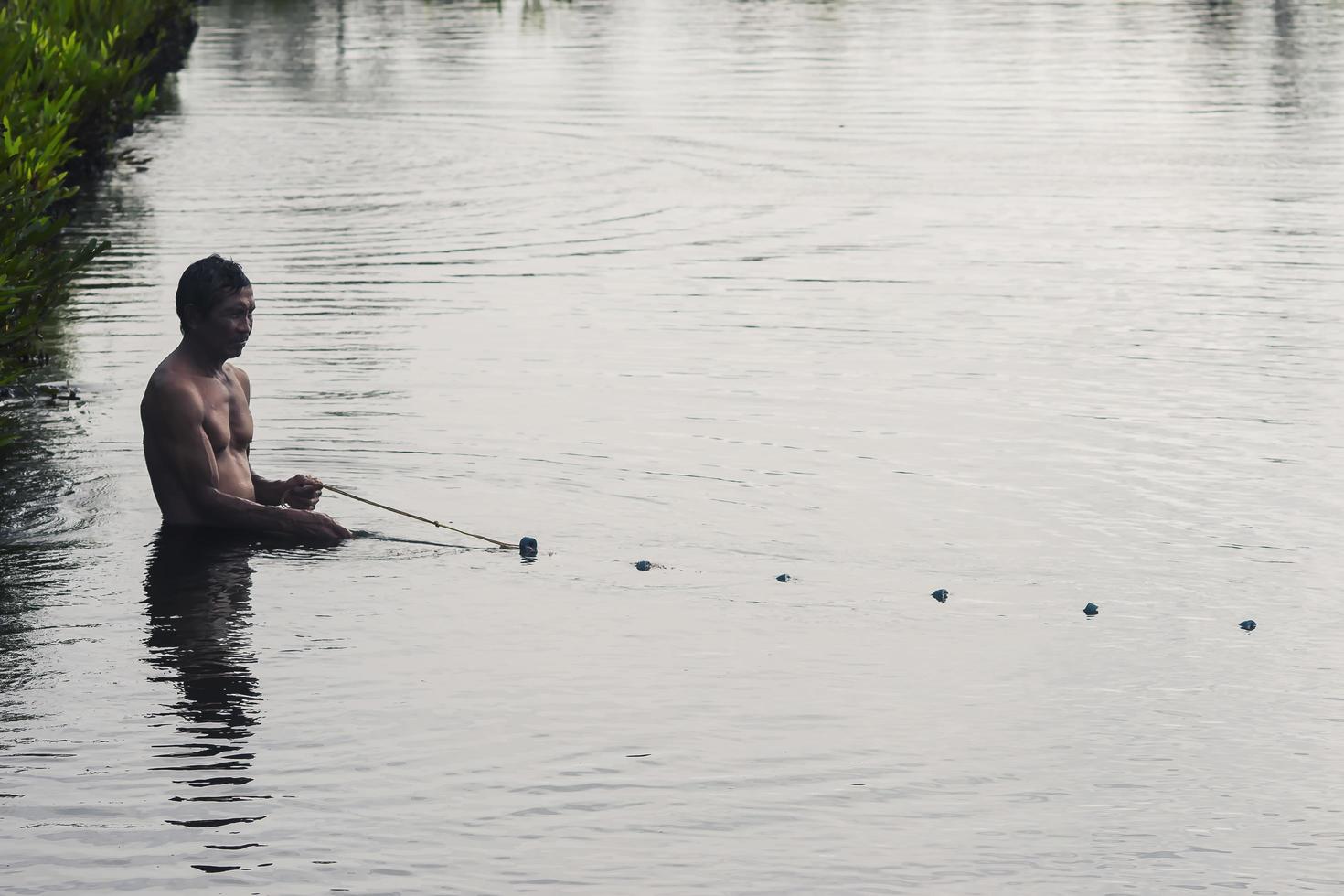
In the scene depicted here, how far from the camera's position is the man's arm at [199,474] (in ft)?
33.7

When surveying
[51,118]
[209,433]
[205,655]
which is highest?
[51,118]

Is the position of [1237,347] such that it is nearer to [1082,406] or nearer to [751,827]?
[1082,406]

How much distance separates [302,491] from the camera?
10430 millimetres

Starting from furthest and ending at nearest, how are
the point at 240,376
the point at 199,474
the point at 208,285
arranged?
1. the point at 240,376
2. the point at 199,474
3. the point at 208,285

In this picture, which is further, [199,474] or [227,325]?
[199,474]

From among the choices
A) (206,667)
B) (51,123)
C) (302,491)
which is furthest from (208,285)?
(51,123)

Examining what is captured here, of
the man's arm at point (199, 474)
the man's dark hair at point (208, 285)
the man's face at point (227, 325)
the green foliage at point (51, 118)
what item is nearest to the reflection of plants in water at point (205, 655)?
the man's arm at point (199, 474)

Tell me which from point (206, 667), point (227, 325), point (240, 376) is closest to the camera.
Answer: point (206, 667)

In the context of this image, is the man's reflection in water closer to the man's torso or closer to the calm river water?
the calm river water

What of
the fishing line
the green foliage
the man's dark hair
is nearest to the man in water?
the man's dark hair

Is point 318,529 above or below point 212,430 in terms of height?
below

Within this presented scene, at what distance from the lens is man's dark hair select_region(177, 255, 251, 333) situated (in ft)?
33.3

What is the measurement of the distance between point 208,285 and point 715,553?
258 centimetres

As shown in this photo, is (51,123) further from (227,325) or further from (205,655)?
(205,655)
